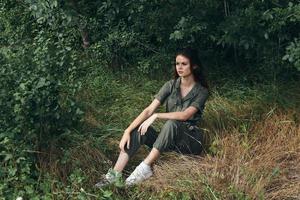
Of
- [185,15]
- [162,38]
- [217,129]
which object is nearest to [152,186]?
[217,129]

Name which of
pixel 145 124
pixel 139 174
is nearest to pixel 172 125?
pixel 145 124

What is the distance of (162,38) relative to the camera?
6.11 m

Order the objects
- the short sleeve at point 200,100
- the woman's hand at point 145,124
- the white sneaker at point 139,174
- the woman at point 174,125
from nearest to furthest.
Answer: the white sneaker at point 139,174
the woman at point 174,125
the woman's hand at point 145,124
the short sleeve at point 200,100

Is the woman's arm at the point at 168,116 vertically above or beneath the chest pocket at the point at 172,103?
beneath

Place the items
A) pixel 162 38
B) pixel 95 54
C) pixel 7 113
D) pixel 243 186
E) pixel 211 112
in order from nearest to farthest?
pixel 243 186, pixel 7 113, pixel 211 112, pixel 162 38, pixel 95 54

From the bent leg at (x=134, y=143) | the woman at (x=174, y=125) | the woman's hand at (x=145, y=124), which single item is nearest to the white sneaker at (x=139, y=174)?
the woman at (x=174, y=125)

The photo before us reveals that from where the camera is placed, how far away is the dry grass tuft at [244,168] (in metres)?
4.00

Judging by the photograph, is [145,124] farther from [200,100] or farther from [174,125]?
[200,100]

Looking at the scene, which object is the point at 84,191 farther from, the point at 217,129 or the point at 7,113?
the point at 217,129

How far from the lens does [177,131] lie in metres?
4.35

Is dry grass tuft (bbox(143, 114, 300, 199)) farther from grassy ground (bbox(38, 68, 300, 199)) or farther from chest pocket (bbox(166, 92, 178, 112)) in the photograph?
chest pocket (bbox(166, 92, 178, 112))

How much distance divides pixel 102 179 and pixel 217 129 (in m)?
1.26

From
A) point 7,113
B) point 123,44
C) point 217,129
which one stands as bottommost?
point 217,129

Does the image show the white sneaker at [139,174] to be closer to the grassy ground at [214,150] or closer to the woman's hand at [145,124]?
the grassy ground at [214,150]
